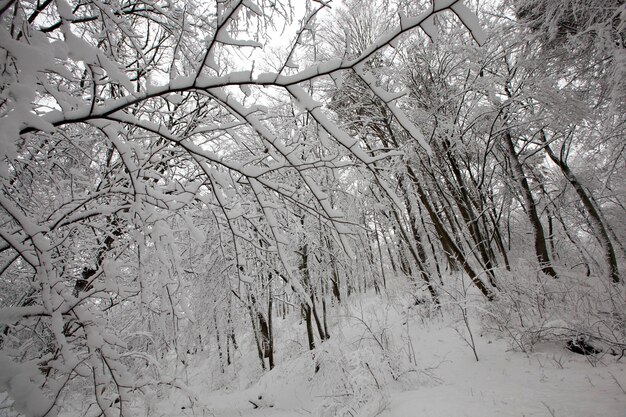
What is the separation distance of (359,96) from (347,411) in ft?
18.0

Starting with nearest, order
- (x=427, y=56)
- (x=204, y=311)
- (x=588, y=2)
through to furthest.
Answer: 1. (x=588, y=2)
2. (x=427, y=56)
3. (x=204, y=311)

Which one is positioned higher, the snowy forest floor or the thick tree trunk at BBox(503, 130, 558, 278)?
the thick tree trunk at BBox(503, 130, 558, 278)

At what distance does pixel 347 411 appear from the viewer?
3537 millimetres

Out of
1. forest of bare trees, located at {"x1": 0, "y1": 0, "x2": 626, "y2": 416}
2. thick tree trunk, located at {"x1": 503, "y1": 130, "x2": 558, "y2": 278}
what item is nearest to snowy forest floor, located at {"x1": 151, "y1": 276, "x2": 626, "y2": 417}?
forest of bare trees, located at {"x1": 0, "y1": 0, "x2": 626, "y2": 416}

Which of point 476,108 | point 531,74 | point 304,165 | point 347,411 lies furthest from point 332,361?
point 531,74

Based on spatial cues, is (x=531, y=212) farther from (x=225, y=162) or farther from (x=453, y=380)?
(x=225, y=162)

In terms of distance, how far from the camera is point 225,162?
130 cm

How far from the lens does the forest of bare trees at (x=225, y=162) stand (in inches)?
41.0

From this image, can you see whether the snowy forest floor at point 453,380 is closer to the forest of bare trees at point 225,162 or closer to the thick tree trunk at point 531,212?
the forest of bare trees at point 225,162

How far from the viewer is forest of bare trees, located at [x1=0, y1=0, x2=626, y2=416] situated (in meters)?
1.04

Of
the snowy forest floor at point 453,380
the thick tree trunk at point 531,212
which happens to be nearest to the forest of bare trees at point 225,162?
the thick tree trunk at point 531,212

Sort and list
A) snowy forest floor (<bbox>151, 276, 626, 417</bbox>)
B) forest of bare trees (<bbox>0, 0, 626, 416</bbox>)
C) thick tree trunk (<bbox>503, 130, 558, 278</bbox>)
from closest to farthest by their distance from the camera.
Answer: forest of bare trees (<bbox>0, 0, 626, 416</bbox>)
snowy forest floor (<bbox>151, 276, 626, 417</bbox>)
thick tree trunk (<bbox>503, 130, 558, 278</bbox>)

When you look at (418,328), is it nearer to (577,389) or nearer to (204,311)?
(577,389)

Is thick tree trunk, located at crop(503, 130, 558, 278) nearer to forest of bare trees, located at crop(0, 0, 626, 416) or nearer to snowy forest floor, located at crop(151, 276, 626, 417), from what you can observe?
forest of bare trees, located at crop(0, 0, 626, 416)
